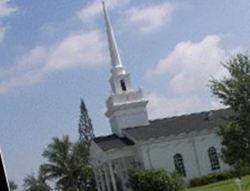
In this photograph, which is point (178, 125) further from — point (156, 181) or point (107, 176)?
point (156, 181)

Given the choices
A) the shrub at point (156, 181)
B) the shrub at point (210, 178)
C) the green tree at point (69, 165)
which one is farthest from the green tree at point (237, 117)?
the green tree at point (69, 165)

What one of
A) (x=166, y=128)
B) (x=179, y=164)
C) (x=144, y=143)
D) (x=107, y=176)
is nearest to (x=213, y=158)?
(x=179, y=164)

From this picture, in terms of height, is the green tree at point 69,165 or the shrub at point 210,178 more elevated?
the green tree at point 69,165

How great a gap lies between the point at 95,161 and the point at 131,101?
18.9 feet

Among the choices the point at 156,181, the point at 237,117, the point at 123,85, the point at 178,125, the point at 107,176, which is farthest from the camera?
the point at 123,85

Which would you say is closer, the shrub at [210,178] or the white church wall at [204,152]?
the shrub at [210,178]

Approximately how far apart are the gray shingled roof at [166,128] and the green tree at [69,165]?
16.9 feet

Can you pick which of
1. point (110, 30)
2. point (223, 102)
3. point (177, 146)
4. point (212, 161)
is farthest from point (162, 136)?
point (223, 102)

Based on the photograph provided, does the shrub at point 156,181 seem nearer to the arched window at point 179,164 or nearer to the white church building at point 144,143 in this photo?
the white church building at point 144,143

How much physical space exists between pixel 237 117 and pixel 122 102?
1156 inches

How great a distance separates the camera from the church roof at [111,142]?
50741 mm

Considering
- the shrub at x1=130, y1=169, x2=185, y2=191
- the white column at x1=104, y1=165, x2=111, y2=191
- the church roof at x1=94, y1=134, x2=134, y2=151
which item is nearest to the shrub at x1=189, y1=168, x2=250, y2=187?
the shrub at x1=130, y1=169, x2=185, y2=191

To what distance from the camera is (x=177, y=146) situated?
51.0 meters

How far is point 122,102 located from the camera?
53438 millimetres
